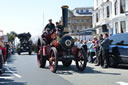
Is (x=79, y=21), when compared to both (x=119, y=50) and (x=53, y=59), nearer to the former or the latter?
(x=119, y=50)

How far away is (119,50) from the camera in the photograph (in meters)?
12.8

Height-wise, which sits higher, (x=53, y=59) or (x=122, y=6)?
(x=122, y=6)

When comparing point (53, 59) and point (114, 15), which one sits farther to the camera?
point (114, 15)

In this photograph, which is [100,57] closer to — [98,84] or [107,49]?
[107,49]

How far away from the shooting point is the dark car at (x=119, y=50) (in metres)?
12.6

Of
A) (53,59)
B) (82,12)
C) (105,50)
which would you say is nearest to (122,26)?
(105,50)

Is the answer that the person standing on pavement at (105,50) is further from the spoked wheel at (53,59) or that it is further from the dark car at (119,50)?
the spoked wheel at (53,59)

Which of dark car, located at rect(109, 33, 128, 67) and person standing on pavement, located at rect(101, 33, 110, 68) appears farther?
person standing on pavement, located at rect(101, 33, 110, 68)

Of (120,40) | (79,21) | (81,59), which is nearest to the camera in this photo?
(81,59)

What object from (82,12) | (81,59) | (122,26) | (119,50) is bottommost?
(81,59)

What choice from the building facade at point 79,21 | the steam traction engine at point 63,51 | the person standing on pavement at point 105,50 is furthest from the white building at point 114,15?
the building facade at point 79,21

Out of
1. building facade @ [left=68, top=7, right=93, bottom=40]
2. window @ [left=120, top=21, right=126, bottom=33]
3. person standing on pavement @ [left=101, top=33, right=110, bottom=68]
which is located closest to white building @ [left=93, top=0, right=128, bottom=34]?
window @ [left=120, top=21, right=126, bottom=33]

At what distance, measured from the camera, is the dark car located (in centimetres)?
1256

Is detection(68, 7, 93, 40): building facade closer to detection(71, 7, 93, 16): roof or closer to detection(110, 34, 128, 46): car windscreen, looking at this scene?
detection(71, 7, 93, 16): roof
